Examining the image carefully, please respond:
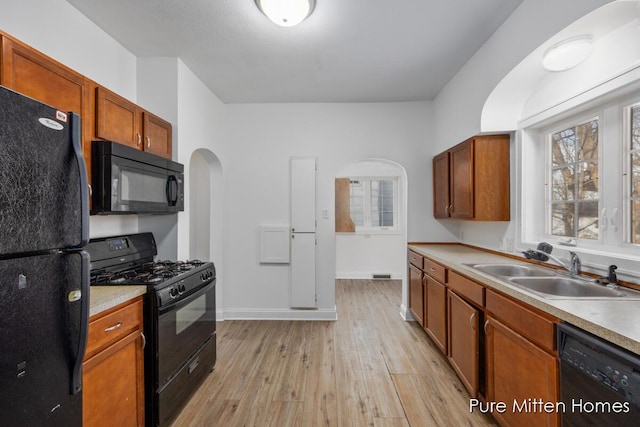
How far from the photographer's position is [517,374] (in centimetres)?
147

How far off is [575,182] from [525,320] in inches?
48.6

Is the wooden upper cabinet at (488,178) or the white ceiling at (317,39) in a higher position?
the white ceiling at (317,39)

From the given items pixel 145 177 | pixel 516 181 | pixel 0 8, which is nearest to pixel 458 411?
pixel 516 181

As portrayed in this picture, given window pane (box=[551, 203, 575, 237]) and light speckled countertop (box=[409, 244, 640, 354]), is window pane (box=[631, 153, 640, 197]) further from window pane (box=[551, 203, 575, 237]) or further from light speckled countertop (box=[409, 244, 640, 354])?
light speckled countertop (box=[409, 244, 640, 354])

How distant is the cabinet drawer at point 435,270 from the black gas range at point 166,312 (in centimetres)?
191

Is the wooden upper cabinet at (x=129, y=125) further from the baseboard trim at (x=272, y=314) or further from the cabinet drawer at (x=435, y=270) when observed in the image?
the cabinet drawer at (x=435, y=270)

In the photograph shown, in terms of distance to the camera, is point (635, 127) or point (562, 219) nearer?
point (635, 127)

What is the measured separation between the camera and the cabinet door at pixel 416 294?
298 centimetres

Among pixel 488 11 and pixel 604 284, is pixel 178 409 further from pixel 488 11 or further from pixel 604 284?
pixel 488 11

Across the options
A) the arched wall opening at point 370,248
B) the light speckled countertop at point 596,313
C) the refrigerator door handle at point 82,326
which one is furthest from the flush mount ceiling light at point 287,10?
the arched wall opening at point 370,248

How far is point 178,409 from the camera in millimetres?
1865

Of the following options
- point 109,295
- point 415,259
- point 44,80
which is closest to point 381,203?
point 415,259

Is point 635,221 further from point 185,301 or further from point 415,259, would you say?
point 185,301

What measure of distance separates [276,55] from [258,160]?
1346 millimetres
